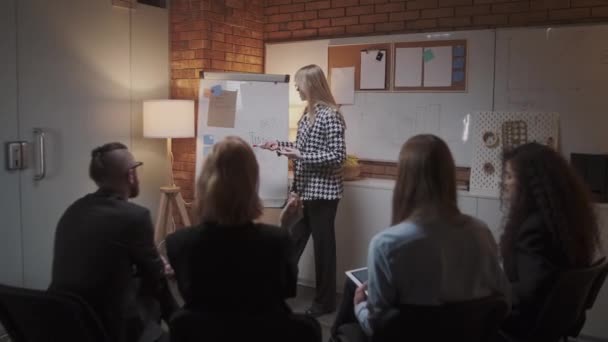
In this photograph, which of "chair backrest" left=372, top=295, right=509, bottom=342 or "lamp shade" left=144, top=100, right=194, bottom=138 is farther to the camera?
"lamp shade" left=144, top=100, right=194, bottom=138

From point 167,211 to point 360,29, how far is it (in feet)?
6.35

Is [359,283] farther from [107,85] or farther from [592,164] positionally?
[107,85]

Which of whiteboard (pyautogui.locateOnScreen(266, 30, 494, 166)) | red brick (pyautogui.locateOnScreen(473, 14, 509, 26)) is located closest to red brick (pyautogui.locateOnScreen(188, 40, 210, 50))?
whiteboard (pyautogui.locateOnScreen(266, 30, 494, 166))

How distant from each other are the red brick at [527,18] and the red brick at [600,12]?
0.27m

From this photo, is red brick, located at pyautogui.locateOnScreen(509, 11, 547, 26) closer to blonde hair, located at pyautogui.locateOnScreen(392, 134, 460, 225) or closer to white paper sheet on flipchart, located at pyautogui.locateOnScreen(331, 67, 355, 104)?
white paper sheet on flipchart, located at pyautogui.locateOnScreen(331, 67, 355, 104)

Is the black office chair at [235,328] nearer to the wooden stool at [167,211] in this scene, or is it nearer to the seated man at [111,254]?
the seated man at [111,254]

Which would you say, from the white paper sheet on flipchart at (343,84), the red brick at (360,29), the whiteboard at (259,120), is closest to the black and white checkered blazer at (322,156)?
the whiteboard at (259,120)

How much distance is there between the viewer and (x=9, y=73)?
3.31 metres

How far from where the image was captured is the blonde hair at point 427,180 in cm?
172

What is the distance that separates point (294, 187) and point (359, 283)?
1728 mm

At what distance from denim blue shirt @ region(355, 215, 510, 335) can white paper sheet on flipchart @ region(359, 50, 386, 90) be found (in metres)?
2.49

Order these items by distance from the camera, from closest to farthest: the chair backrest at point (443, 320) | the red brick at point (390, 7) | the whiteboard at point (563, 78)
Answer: the chair backrest at point (443, 320) < the whiteboard at point (563, 78) < the red brick at point (390, 7)

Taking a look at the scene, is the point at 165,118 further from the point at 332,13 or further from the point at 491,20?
the point at 491,20

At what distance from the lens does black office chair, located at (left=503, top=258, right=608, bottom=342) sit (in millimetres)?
1828
